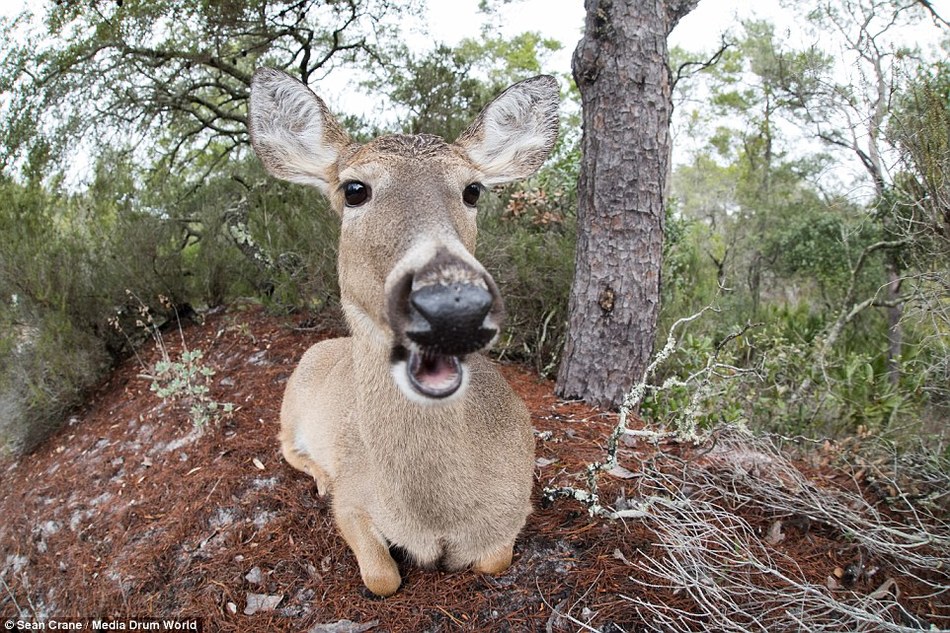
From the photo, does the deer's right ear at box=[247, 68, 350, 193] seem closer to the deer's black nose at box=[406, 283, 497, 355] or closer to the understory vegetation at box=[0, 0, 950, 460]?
the deer's black nose at box=[406, 283, 497, 355]

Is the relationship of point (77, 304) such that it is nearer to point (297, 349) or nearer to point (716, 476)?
point (297, 349)

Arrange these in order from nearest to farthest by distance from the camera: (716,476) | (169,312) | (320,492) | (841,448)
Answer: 1. (716,476)
2. (320,492)
3. (841,448)
4. (169,312)


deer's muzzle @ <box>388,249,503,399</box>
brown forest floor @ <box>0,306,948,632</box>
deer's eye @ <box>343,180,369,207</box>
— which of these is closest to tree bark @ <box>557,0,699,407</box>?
brown forest floor @ <box>0,306,948,632</box>

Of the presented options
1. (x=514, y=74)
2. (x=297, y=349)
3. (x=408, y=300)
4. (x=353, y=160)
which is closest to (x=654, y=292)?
(x=353, y=160)

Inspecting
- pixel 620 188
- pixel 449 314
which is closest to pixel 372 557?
pixel 449 314

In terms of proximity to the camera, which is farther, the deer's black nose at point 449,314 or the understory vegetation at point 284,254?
the understory vegetation at point 284,254

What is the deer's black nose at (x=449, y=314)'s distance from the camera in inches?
62.9

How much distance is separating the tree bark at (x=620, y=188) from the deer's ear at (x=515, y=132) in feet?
4.99

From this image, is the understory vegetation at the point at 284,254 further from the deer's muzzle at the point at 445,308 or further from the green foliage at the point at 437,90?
the deer's muzzle at the point at 445,308

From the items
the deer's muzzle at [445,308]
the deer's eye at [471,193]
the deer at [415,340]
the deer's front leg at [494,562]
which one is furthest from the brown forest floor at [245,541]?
the deer's eye at [471,193]

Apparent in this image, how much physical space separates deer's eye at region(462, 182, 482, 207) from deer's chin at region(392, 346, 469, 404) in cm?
88

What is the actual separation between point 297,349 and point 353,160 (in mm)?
3913

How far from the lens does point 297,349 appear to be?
19.8 ft

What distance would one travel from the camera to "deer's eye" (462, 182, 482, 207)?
251cm
